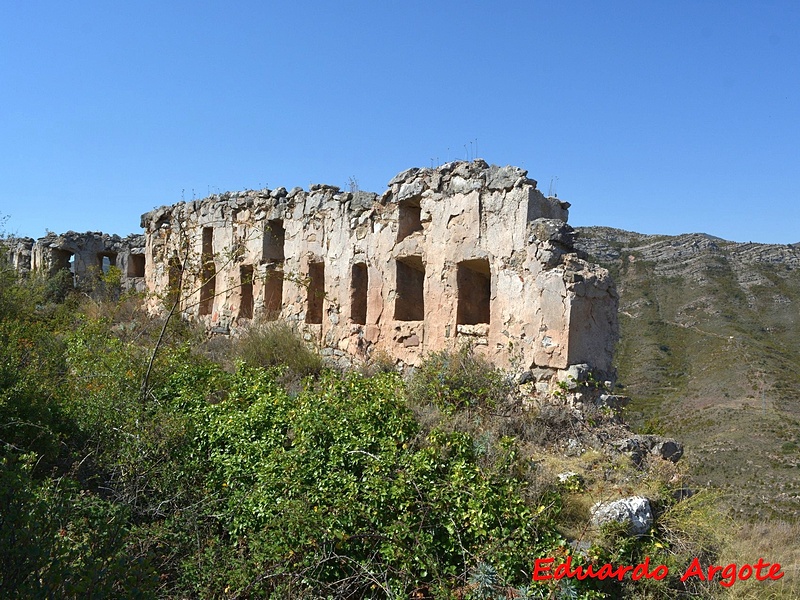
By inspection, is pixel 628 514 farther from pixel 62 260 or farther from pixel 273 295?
pixel 62 260

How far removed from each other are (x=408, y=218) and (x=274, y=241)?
336cm

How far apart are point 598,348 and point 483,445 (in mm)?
2325

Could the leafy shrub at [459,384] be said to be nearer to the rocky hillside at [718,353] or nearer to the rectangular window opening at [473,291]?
the rectangular window opening at [473,291]

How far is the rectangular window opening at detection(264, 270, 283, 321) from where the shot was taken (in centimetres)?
1085

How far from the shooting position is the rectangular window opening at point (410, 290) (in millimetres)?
8805

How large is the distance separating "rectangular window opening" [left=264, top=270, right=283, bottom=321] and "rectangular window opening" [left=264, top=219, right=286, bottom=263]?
1.06 feet

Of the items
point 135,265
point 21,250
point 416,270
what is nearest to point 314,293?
point 416,270

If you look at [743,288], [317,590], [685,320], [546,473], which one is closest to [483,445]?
[546,473]

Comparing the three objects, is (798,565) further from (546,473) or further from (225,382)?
(225,382)

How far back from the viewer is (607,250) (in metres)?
29.9

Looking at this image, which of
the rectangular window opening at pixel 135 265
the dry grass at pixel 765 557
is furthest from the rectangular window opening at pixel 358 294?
the rectangular window opening at pixel 135 265

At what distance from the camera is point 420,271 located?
9039 millimetres

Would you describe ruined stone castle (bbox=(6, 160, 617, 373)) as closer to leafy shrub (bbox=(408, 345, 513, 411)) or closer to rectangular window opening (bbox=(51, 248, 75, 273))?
leafy shrub (bbox=(408, 345, 513, 411))

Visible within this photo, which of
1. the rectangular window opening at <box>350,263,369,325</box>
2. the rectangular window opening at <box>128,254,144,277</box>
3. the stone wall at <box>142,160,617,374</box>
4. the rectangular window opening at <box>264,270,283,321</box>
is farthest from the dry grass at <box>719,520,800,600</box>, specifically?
the rectangular window opening at <box>128,254,144,277</box>
